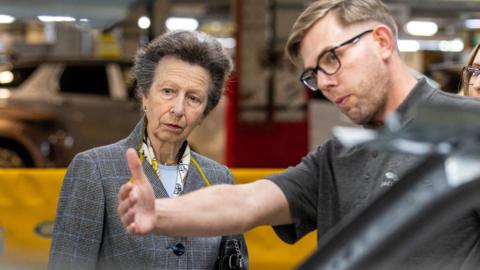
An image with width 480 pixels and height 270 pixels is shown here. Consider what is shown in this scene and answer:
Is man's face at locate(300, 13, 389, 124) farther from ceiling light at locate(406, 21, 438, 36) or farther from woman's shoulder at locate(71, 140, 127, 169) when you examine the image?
ceiling light at locate(406, 21, 438, 36)

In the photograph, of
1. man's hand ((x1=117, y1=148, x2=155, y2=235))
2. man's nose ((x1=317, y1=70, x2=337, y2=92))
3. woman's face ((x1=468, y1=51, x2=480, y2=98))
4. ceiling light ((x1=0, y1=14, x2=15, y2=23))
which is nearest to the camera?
man's hand ((x1=117, y1=148, x2=155, y2=235))

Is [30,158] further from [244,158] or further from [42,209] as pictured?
[42,209]

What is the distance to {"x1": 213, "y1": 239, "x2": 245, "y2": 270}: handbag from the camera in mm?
3271

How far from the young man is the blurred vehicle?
372 inches

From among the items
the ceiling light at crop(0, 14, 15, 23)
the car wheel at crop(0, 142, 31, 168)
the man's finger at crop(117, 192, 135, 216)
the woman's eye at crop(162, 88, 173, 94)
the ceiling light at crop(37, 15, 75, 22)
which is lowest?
the car wheel at crop(0, 142, 31, 168)

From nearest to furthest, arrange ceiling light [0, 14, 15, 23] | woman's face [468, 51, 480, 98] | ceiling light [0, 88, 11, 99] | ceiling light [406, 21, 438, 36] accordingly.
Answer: woman's face [468, 51, 480, 98], ceiling light [0, 88, 11, 99], ceiling light [0, 14, 15, 23], ceiling light [406, 21, 438, 36]

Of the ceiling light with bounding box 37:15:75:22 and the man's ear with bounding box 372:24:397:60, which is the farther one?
the ceiling light with bounding box 37:15:75:22

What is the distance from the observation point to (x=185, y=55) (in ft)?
11.4

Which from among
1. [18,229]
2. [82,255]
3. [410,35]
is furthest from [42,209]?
[410,35]

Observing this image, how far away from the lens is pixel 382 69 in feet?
8.98

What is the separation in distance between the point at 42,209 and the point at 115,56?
656 centimetres

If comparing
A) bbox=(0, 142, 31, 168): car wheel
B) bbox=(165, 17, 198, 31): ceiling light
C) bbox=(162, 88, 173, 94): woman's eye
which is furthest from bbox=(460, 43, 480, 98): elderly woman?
bbox=(0, 142, 31, 168): car wheel

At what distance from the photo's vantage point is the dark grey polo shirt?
2668 mm

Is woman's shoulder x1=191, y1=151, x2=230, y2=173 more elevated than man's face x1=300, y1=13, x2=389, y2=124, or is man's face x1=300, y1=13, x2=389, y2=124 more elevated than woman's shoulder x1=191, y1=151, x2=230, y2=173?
man's face x1=300, y1=13, x2=389, y2=124
